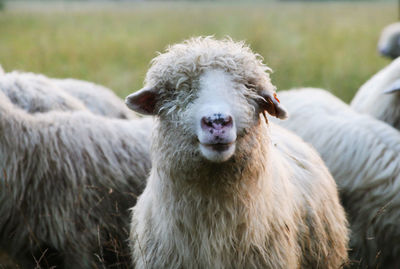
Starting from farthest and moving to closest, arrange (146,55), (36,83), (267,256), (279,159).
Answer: (146,55) < (36,83) < (279,159) < (267,256)

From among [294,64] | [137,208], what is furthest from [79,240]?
[294,64]

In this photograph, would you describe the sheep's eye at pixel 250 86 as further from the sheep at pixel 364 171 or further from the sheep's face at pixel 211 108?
the sheep at pixel 364 171

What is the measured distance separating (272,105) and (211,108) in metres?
0.40

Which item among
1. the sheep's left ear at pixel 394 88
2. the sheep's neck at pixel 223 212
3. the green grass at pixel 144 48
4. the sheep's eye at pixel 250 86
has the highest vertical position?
the sheep's eye at pixel 250 86

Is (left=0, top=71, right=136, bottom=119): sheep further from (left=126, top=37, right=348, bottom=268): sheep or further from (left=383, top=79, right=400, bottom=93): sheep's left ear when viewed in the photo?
(left=383, top=79, right=400, bottom=93): sheep's left ear

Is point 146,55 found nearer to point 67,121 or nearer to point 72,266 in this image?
point 67,121

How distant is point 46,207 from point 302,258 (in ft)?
5.31

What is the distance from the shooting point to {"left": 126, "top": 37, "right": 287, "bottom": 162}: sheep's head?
2.15 metres

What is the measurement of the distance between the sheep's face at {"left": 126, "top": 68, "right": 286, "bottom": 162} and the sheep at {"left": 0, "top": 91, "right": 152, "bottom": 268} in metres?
1.01

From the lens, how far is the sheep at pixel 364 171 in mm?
3301

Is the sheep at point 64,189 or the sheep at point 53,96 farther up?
the sheep at point 53,96

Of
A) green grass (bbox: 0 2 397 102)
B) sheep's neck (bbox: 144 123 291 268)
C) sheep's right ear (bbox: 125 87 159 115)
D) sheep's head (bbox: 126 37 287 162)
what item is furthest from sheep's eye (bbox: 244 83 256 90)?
green grass (bbox: 0 2 397 102)

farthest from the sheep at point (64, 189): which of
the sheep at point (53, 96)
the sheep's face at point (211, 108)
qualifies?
the sheep's face at point (211, 108)

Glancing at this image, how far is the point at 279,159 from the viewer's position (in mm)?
2795
